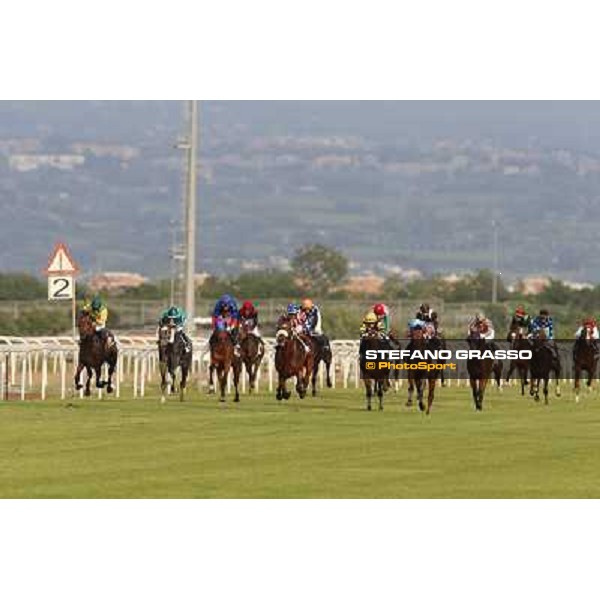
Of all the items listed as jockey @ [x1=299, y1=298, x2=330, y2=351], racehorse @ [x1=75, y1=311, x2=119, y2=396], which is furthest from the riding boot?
jockey @ [x1=299, y1=298, x2=330, y2=351]

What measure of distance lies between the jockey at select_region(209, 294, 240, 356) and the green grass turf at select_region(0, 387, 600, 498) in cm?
95

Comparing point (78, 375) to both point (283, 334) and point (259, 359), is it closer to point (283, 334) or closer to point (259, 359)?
point (259, 359)

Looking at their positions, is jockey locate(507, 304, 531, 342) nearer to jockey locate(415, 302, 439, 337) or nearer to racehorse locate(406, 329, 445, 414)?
jockey locate(415, 302, 439, 337)

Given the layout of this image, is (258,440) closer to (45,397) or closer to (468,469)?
(468,469)

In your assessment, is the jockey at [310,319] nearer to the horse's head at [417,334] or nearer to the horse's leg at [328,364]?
the horse's leg at [328,364]

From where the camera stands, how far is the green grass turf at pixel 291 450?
1923 cm

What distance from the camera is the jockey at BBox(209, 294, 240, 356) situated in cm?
3456

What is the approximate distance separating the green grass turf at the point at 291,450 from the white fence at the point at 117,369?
5.07 feet

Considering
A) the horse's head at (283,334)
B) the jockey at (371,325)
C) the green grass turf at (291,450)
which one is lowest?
the green grass turf at (291,450)

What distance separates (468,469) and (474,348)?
12.3 meters

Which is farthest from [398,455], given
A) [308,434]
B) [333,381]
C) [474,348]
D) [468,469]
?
[333,381]

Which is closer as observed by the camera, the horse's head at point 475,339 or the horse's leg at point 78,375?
the horse's head at point 475,339

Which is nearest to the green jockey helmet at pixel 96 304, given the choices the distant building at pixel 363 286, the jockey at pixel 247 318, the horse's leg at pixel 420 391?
the jockey at pixel 247 318

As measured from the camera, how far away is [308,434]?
2648 cm
